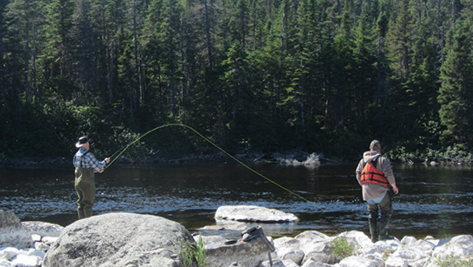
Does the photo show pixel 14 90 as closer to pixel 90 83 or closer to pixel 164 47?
pixel 90 83

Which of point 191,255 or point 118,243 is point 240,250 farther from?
point 118,243

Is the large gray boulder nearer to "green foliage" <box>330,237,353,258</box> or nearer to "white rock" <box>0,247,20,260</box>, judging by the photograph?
"white rock" <box>0,247,20,260</box>

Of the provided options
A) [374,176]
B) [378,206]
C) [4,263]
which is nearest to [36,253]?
[4,263]

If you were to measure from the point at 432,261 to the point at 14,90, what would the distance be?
40.2 meters

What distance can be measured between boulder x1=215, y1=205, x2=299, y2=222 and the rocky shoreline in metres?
3.86

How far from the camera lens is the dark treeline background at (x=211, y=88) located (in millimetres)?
39656

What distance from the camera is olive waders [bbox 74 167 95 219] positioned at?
8.68 metres

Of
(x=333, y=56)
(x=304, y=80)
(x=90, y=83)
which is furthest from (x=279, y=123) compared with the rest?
(x=90, y=83)

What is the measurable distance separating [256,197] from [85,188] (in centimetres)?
1115

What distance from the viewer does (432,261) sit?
6676 mm

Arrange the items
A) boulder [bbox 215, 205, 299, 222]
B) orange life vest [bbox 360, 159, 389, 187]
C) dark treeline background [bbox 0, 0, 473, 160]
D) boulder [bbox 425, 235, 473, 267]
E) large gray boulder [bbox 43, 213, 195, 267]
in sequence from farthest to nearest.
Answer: dark treeline background [bbox 0, 0, 473, 160] → boulder [bbox 215, 205, 299, 222] → orange life vest [bbox 360, 159, 389, 187] → boulder [bbox 425, 235, 473, 267] → large gray boulder [bbox 43, 213, 195, 267]

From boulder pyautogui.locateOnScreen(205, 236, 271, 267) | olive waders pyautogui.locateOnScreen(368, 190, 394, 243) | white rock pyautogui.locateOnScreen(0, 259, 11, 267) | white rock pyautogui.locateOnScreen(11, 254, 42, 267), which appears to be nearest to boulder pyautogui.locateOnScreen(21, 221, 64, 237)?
white rock pyautogui.locateOnScreen(11, 254, 42, 267)

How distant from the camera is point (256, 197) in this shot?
19.1 m

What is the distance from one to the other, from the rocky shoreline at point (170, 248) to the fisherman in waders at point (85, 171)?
893 millimetres
